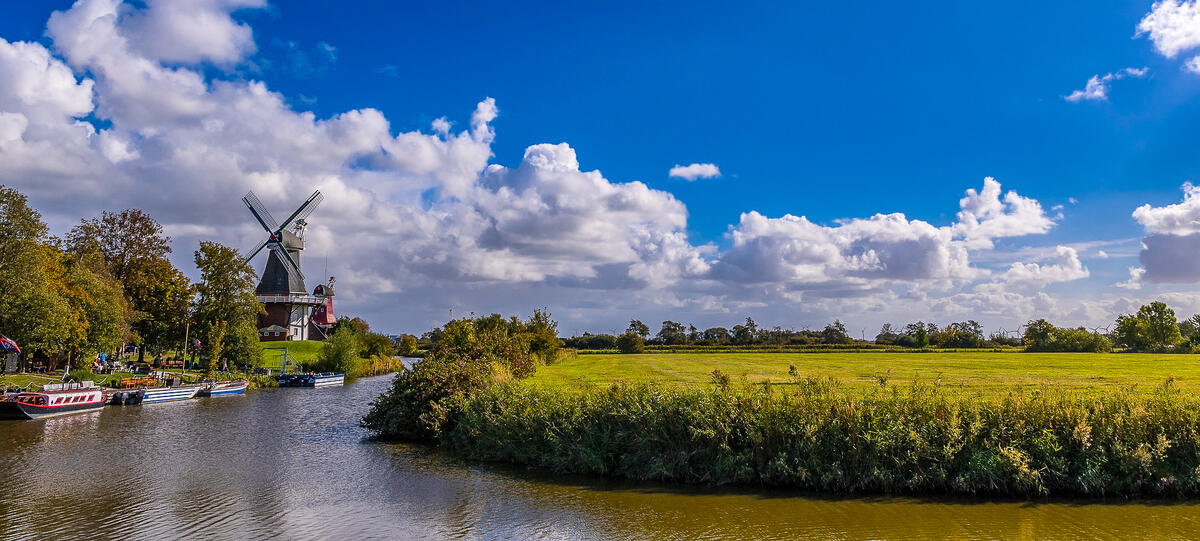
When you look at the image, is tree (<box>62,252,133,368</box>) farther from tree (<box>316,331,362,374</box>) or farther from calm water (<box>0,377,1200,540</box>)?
calm water (<box>0,377,1200,540</box>)

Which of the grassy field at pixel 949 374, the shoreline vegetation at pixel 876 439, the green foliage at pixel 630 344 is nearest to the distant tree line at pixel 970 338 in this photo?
the green foliage at pixel 630 344

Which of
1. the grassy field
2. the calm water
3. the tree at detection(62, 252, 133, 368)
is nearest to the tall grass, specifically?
the calm water

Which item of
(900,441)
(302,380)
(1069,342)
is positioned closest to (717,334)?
(1069,342)

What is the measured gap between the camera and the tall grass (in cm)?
1627

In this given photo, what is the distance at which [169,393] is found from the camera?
43.1 meters

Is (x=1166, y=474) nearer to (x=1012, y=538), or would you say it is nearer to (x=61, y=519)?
(x=1012, y=538)

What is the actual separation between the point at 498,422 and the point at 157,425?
20314 millimetres

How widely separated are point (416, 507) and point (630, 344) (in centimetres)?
8192

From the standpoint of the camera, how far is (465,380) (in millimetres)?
26953

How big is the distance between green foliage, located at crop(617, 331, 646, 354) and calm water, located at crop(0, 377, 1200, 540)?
73.1 meters

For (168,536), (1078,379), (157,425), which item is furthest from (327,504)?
(1078,379)

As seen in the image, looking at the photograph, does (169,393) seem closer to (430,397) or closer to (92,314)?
(92,314)

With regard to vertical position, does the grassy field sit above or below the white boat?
above

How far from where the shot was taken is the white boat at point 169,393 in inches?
1647
